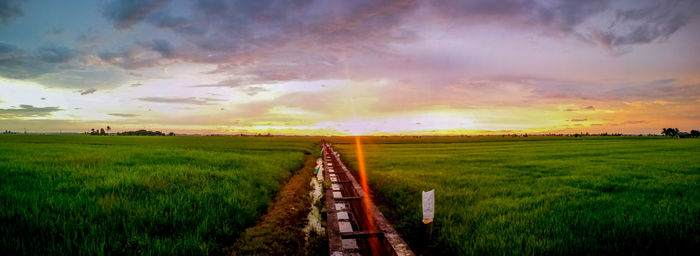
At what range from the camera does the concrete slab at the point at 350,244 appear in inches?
210

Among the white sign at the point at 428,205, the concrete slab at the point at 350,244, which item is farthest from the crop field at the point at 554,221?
the concrete slab at the point at 350,244

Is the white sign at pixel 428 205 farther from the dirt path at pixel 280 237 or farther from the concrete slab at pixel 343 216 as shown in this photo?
the concrete slab at pixel 343 216

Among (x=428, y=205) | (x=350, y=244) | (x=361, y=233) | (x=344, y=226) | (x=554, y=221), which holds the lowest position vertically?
(x=344, y=226)

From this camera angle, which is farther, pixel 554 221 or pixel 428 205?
pixel 554 221

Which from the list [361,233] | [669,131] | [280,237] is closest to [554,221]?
[361,233]

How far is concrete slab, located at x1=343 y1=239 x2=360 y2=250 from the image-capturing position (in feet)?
17.5

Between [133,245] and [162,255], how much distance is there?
2.24ft

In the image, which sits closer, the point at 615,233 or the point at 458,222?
the point at 615,233

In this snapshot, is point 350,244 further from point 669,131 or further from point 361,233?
point 669,131

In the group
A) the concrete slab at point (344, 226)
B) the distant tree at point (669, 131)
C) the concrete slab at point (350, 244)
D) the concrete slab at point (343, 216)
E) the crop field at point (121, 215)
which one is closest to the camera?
the crop field at point (121, 215)

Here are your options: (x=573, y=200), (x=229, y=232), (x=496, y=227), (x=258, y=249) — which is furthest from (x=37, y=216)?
(x=573, y=200)

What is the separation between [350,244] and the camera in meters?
5.57

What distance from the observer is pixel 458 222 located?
21.0 feet

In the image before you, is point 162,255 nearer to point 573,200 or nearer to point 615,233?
point 615,233
